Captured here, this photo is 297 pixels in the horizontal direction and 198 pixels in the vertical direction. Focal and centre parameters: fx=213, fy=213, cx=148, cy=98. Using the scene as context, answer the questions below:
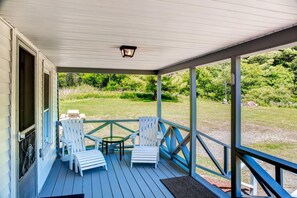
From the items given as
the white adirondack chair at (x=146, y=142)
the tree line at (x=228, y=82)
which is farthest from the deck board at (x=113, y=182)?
the tree line at (x=228, y=82)

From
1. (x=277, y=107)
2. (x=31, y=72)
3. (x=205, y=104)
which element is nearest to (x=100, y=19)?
(x=31, y=72)

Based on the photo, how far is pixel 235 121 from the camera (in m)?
2.89

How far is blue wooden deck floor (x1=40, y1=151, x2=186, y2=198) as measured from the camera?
3447mm

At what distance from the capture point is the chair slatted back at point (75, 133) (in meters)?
→ 4.83

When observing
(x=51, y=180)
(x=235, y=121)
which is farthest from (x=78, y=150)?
(x=235, y=121)

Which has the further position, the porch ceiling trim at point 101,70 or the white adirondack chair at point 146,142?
the porch ceiling trim at point 101,70

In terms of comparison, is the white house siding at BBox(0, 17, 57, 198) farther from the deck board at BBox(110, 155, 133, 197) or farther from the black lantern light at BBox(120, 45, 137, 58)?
the deck board at BBox(110, 155, 133, 197)

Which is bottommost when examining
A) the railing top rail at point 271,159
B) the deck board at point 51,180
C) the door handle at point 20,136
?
the deck board at point 51,180

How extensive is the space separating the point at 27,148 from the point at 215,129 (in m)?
6.50

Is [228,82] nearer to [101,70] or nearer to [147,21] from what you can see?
[101,70]

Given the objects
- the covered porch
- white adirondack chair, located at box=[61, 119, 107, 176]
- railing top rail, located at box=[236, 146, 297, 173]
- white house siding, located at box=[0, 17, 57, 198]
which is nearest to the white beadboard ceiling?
the covered porch

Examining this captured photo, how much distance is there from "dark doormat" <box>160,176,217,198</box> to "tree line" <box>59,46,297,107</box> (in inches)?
70.7

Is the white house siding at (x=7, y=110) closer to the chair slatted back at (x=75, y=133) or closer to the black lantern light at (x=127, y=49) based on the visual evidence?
the black lantern light at (x=127, y=49)

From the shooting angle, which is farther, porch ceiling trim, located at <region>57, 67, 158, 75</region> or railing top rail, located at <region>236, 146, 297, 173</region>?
porch ceiling trim, located at <region>57, 67, 158, 75</region>
